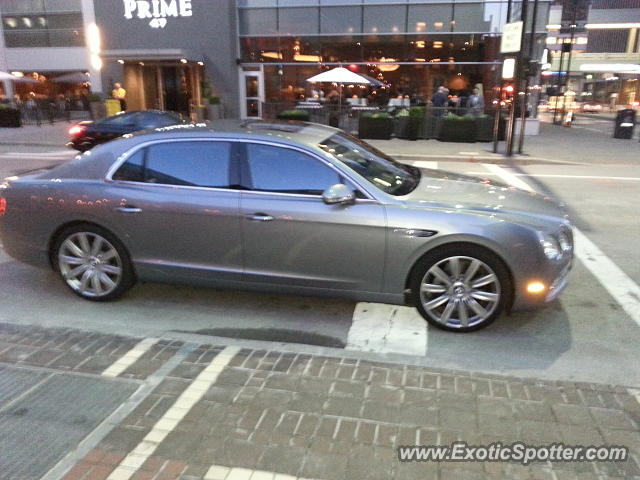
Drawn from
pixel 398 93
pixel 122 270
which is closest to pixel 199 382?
pixel 122 270

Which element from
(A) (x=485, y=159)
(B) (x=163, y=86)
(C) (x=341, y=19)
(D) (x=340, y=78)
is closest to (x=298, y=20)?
(C) (x=341, y=19)

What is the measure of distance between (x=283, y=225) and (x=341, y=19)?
22.0 meters

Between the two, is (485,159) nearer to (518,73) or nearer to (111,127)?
(518,73)

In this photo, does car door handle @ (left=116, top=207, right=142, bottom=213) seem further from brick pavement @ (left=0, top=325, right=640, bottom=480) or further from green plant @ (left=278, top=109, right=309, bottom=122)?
green plant @ (left=278, top=109, right=309, bottom=122)

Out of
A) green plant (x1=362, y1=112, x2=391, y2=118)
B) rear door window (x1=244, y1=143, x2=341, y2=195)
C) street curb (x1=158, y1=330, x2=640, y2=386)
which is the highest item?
rear door window (x1=244, y1=143, x2=341, y2=195)

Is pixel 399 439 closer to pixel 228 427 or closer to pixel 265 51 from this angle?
pixel 228 427

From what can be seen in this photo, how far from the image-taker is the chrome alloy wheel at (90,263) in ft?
Answer: 16.1

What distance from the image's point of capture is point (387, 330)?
4.50 meters

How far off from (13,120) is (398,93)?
16.4 meters

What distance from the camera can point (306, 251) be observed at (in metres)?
4.48

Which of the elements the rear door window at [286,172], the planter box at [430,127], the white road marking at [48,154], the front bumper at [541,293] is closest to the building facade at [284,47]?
the planter box at [430,127]

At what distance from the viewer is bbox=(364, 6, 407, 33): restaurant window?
23.8 metres

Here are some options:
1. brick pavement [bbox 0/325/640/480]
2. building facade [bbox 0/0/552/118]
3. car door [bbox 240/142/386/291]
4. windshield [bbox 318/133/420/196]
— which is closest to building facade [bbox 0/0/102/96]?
building facade [bbox 0/0/552/118]

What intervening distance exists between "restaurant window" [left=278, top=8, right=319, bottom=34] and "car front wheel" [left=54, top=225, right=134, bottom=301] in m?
21.9
